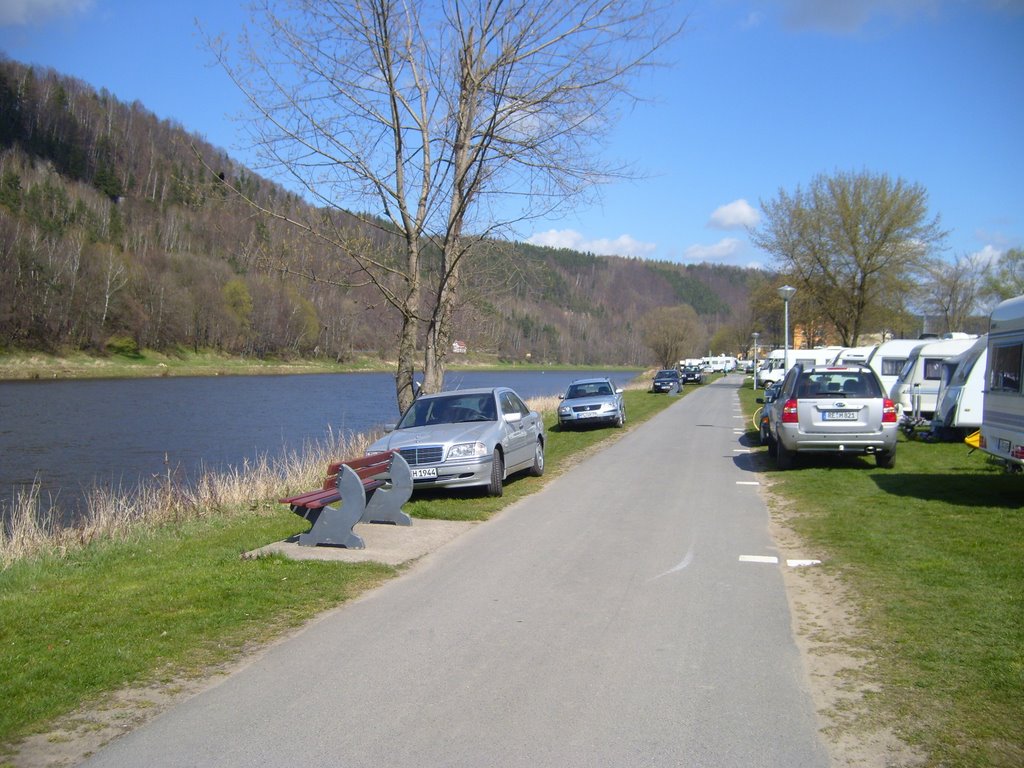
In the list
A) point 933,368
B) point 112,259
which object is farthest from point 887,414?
point 112,259

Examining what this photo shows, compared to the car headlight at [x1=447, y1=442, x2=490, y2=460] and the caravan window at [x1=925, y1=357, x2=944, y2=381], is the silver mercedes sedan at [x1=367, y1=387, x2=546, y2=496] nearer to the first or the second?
the car headlight at [x1=447, y1=442, x2=490, y2=460]

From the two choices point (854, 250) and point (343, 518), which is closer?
point (343, 518)

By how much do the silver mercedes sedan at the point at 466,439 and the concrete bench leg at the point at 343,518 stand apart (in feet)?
8.56

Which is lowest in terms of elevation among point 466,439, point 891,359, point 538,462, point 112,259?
point 538,462

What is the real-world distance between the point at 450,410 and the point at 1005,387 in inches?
303

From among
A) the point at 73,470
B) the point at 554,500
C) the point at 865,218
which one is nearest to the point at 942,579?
the point at 554,500

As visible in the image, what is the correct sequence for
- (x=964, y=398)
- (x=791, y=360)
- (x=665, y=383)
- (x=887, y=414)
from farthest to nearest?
(x=665, y=383) → (x=791, y=360) → (x=964, y=398) → (x=887, y=414)

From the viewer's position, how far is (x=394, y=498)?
10039mm

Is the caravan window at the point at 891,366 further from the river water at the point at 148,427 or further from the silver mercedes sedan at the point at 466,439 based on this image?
the silver mercedes sedan at the point at 466,439

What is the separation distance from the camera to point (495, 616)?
21.3 ft

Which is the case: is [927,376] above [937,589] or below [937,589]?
above

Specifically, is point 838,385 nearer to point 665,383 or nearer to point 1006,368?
point 1006,368

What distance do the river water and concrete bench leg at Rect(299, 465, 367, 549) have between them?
17.7 ft

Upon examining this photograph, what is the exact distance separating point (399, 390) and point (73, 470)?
9.21m
